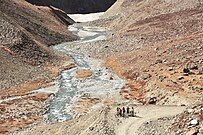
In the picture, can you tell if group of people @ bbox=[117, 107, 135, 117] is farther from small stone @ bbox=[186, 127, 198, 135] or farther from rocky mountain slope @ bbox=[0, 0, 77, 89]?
rocky mountain slope @ bbox=[0, 0, 77, 89]

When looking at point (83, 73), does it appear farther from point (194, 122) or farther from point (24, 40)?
point (194, 122)

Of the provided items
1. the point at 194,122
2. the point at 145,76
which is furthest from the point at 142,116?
the point at 145,76

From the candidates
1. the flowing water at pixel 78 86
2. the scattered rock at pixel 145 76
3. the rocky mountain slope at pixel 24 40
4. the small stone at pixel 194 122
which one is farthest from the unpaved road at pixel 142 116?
the rocky mountain slope at pixel 24 40

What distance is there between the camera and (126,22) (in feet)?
506

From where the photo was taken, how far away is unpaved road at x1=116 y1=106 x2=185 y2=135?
39.5 m

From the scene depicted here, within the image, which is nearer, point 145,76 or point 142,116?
point 142,116

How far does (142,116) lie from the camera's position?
44375mm

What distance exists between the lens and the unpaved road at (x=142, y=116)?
130ft

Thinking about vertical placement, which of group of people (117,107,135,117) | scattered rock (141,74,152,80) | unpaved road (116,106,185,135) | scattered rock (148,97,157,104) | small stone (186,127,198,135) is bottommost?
scattered rock (148,97,157,104)

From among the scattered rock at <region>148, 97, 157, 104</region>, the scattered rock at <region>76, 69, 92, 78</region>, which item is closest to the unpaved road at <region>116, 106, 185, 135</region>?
the scattered rock at <region>148, 97, 157, 104</region>

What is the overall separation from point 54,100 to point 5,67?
22.2 metres

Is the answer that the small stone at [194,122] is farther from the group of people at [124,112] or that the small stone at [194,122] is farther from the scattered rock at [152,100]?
the scattered rock at [152,100]

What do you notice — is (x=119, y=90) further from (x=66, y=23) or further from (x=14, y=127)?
(x=66, y=23)

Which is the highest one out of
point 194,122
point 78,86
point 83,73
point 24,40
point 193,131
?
point 24,40
